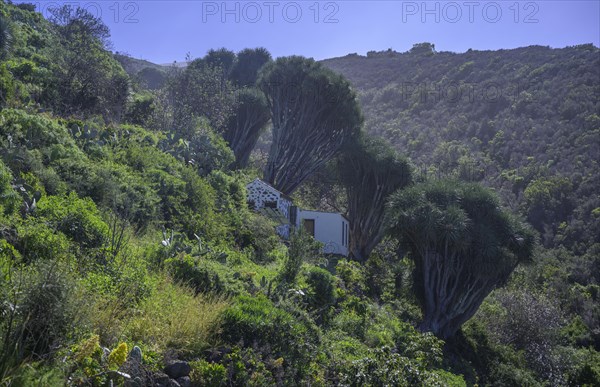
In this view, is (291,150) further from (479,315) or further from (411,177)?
(479,315)

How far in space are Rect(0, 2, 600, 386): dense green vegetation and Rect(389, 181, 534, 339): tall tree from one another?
0.08 metres

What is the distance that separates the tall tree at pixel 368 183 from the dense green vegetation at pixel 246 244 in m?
0.11

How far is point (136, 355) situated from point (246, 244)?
1197cm

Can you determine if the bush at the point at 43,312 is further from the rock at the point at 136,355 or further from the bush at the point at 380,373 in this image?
the bush at the point at 380,373

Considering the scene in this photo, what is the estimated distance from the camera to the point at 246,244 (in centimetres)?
1867

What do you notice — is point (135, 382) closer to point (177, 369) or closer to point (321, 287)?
point (177, 369)

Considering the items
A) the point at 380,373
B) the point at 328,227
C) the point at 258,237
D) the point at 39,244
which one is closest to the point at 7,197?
the point at 39,244

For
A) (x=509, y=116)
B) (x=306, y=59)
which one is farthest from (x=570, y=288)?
(x=509, y=116)

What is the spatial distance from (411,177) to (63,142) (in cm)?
1889

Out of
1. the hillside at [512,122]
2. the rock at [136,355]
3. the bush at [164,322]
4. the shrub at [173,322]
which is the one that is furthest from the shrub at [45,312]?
the hillside at [512,122]

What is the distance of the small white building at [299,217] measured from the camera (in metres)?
25.5

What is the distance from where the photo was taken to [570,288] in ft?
106

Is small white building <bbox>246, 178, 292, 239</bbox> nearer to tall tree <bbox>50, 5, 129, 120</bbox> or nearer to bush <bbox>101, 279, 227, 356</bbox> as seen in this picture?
tall tree <bbox>50, 5, 129, 120</bbox>

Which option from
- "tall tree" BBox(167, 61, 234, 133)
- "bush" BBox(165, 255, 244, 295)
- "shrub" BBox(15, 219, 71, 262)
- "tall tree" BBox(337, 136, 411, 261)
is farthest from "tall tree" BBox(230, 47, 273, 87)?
"shrub" BBox(15, 219, 71, 262)
